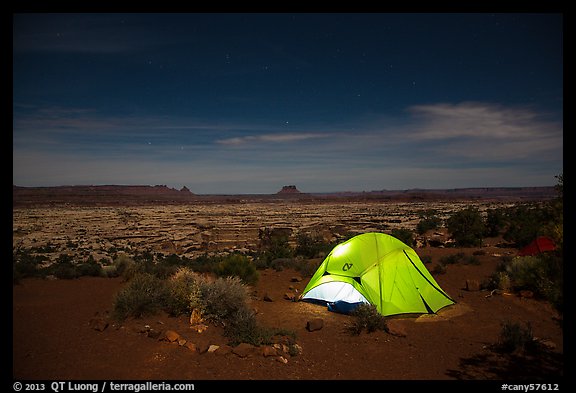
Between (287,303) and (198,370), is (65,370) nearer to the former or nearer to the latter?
(198,370)

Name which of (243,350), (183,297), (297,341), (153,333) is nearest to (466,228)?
(297,341)

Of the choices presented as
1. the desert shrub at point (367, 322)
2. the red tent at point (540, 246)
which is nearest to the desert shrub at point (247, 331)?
the desert shrub at point (367, 322)

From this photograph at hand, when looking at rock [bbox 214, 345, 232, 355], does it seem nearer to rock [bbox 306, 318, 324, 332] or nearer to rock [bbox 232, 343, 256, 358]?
rock [bbox 232, 343, 256, 358]

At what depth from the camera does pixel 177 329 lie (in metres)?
7.75

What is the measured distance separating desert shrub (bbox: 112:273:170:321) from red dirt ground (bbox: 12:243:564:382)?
0.25m

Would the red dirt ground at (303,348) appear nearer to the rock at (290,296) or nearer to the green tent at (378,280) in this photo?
the green tent at (378,280)

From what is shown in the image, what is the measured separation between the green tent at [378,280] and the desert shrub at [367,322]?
30.5 inches

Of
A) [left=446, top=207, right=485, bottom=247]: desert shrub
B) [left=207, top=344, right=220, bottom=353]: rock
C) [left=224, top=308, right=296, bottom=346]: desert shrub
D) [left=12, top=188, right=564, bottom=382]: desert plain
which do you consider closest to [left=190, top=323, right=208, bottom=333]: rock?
[left=12, top=188, right=564, bottom=382]: desert plain

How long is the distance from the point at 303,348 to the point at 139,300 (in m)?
4.15

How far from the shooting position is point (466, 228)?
24047mm

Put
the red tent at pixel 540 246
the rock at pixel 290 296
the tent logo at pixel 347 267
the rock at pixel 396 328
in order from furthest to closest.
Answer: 1. the red tent at pixel 540 246
2. the rock at pixel 290 296
3. the tent logo at pixel 347 267
4. the rock at pixel 396 328

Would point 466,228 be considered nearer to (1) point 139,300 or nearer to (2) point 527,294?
(2) point 527,294

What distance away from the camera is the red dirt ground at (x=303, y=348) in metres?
6.03
